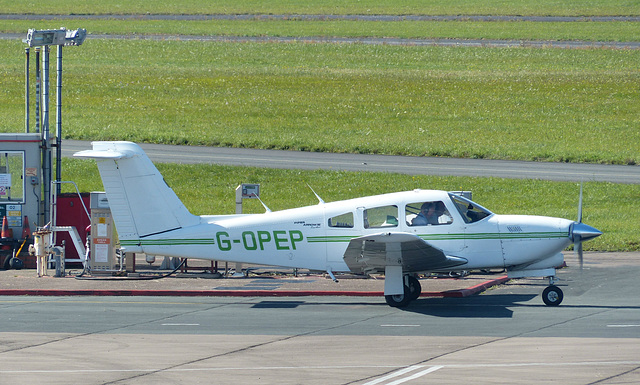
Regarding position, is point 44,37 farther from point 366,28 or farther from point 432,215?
point 366,28

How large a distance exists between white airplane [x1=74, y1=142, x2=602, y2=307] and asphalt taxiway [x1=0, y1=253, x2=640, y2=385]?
A: 824 millimetres

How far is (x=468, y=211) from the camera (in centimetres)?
1761

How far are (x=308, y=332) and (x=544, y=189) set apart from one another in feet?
55.6

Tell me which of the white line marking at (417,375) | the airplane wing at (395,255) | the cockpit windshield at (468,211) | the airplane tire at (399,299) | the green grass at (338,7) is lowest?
the white line marking at (417,375)

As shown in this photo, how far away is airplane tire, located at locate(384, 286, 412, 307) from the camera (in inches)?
682

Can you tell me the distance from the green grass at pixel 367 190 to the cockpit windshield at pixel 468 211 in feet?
29.5

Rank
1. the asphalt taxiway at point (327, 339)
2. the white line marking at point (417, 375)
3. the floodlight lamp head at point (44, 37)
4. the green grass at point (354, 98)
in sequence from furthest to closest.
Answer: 1. the green grass at point (354, 98)
2. the floodlight lamp head at point (44, 37)
3. the asphalt taxiway at point (327, 339)
4. the white line marking at point (417, 375)

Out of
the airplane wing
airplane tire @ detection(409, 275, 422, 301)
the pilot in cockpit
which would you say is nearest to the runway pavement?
airplane tire @ detection(409, 275, 422, 301)

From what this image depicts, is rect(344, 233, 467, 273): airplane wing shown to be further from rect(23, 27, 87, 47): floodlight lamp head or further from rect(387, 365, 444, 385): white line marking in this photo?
rect(23, 27, 87, 47): floodlight lamp head

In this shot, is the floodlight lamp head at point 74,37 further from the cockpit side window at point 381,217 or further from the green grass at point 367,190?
the cockpit side window at point 381,217

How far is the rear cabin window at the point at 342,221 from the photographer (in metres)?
17.7

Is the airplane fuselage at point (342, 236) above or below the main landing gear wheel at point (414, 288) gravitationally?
above

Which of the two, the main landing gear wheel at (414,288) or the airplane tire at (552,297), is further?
the main landing gear wheel at (414,288)

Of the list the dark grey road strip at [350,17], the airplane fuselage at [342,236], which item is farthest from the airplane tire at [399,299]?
the dark grey road strip at [350,17]
